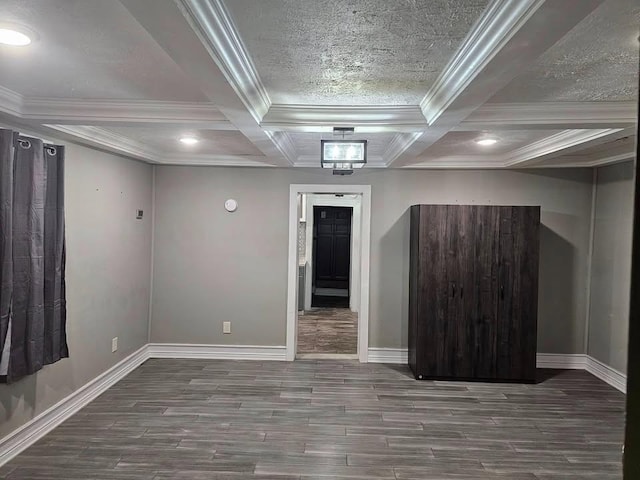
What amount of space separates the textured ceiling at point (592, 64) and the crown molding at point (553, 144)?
698 millimetres

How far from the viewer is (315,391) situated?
164 inches

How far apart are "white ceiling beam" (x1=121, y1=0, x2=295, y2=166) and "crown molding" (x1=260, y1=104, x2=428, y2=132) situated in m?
0.16

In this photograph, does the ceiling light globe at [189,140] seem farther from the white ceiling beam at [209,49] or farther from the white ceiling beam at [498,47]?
the white ceiling beam at [498,47]

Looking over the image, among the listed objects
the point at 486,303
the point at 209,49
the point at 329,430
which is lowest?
the point at 329,430

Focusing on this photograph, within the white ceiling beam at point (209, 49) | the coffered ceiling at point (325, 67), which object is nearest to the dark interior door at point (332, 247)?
the coffered ceiling at point (325, 67)

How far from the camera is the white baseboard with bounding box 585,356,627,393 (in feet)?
14.4

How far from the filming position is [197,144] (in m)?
4.21

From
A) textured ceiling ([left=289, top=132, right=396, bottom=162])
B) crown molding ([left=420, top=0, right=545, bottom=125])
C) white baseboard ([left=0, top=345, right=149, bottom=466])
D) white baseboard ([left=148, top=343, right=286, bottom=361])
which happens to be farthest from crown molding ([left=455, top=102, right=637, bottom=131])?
white baseboard ([left=0, top=345, right=149, bottom=466])

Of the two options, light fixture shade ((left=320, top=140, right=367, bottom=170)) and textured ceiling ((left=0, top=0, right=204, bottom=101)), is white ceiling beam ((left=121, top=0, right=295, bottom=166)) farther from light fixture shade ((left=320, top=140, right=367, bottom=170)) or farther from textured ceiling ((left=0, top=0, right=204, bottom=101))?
light fixture shade ((left=320, top=140, right=367, bottom=170))

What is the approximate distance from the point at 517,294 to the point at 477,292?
39 cm

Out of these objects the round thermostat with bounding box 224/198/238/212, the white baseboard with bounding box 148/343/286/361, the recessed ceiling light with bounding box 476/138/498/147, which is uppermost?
the recessed ceiling light with bounding box 476/138/498/147

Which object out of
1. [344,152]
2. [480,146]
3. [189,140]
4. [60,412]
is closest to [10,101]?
[189,140]

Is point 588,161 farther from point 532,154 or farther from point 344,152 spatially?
point 344,152

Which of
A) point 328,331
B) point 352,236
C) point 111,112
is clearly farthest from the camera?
point 352,236
